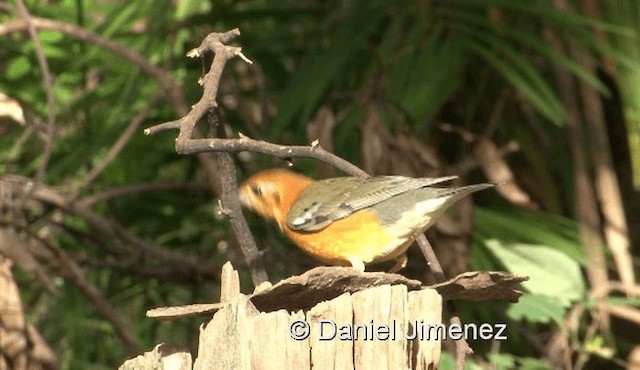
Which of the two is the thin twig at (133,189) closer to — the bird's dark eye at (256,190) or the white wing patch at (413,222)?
the bird's dark eye at (256,190)

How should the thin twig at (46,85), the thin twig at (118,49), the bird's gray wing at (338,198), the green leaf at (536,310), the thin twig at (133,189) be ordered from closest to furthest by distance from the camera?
the bird's gray wing at (338,198) < the green leaf at (536,310) < the thin twig at (46,85) < the thin twig at (118,49) < the thin twig at (133,189)

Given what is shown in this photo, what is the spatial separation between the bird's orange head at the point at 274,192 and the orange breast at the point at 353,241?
0.19 feet

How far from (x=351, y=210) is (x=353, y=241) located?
0.15 metres

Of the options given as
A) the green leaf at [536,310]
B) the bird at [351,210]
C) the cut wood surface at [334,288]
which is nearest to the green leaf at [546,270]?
the green leaf at [536,310]

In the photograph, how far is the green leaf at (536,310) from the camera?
3213 millimetres

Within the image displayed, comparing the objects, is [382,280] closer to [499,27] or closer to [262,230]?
[499,27]

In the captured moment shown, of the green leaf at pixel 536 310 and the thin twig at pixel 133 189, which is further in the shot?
the thin twig at pixel 133 189

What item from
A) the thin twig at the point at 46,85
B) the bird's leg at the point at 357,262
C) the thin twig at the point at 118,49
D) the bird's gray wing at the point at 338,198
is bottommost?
the bird's leg at the point at 357,262

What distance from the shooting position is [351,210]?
291 centimetres

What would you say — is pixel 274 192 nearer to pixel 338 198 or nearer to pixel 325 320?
pixel 338 198

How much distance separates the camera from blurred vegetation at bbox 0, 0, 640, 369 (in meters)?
4.12

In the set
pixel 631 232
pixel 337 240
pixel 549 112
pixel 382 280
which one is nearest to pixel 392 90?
pixel 549 112

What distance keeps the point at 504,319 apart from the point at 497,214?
385 mm

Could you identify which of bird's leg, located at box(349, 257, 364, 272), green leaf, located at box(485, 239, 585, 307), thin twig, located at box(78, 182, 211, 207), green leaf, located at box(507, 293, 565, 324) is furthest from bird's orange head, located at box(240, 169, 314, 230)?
thin twig, located at box(78, 182, 211, 207)
